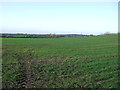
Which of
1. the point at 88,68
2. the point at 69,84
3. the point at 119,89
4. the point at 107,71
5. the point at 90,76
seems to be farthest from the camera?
the point at 88,68

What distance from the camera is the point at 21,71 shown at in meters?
8.80

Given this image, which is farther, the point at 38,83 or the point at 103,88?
the point at 38,83

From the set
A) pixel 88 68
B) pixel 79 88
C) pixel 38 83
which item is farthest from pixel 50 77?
pixel 88 68

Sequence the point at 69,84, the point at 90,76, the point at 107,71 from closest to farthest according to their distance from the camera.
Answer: the point at 69,84, the point at 90,76, the point at 107,71

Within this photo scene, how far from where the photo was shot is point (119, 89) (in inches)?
252

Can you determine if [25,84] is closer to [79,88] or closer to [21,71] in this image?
[21,71]

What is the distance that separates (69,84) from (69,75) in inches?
A: 47.5

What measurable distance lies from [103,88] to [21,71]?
208 inches

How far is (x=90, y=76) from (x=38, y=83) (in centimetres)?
308

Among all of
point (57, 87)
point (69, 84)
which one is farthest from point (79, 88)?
point (57, 87)

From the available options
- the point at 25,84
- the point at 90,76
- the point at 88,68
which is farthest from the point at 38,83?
the point at 88,68

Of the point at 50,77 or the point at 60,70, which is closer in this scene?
the point at 50,77

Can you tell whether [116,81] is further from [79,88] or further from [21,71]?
[21,71]

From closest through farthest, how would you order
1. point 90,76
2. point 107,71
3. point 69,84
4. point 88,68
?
point 69,84, point 90,76, point 107,71, point 88,68
